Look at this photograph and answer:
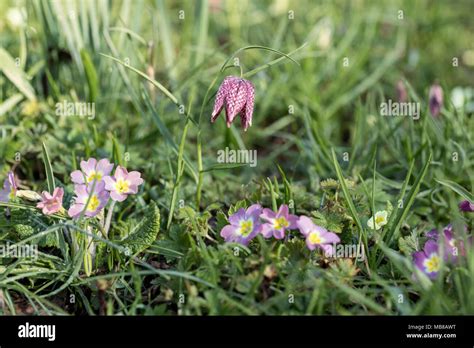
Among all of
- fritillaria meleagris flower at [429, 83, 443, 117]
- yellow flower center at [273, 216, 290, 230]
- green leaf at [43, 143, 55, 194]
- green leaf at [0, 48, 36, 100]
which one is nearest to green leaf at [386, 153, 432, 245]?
yellow flower center at [273, 216, 290, 230]

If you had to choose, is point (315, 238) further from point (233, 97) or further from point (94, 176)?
point (94, 176)

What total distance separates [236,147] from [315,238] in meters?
0.74

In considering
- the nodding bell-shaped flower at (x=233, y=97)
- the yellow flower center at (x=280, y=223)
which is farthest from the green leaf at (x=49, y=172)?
the yellow flower center at (x=280, y=223)

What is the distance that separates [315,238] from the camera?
5.06 feet

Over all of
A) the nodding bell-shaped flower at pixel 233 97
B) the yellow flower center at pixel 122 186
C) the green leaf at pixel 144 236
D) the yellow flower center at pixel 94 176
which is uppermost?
the nodding bell-shaped flower at pixel 233 97

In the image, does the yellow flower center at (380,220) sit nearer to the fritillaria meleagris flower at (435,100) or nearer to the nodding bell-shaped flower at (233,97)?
the nodding bell-shaped flower at (233,97)

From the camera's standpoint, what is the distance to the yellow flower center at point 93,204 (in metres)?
1.60

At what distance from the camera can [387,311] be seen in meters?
1.40

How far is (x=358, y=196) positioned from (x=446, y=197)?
0.36 metres

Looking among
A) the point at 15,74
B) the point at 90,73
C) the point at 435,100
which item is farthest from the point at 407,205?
the point at 15,74

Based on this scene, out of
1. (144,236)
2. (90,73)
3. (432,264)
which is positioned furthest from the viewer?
(90,73)

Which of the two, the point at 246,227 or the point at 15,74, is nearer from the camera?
the point at 246,227

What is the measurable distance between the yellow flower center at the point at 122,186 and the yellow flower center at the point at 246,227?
0.31 meters
